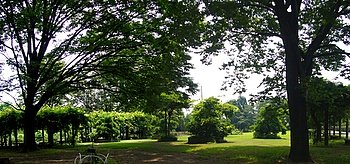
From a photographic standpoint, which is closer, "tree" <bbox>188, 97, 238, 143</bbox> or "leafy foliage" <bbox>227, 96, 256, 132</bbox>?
"tree" <bbox>188, 97, 238, 143</bbox>

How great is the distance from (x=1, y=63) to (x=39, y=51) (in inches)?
162

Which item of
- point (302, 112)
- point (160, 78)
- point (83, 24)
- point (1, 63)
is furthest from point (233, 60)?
point (1, 63)

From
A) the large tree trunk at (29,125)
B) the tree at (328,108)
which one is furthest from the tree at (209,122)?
the large tree trunk at (29,125)

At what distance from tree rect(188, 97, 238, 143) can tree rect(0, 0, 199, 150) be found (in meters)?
8.58

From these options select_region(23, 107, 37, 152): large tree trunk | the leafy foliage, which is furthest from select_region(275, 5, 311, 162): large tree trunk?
the leafy foliage

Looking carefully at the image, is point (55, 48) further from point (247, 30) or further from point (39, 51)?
point (247, 30)

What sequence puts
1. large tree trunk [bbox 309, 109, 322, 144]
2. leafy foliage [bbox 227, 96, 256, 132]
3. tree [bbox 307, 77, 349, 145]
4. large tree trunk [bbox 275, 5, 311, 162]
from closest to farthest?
1. large tree trunk [bbox 275, 5, 311, 162]
2. tree [bbox 307, 77, 349, 145]
3. large tree trunk [bbox 309, 109, 322, 144]
4. leafy foliage [bbox 227, 96, 256, 132]

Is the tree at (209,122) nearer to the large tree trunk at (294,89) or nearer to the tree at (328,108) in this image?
the tree at (328,108)

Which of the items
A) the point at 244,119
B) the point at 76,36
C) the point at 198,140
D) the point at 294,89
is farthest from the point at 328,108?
the point at 244,119

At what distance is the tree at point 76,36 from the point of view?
58.9ft

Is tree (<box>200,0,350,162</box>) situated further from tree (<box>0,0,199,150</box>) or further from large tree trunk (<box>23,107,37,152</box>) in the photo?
large tree trunk (<box>23,107,37,152</box>)

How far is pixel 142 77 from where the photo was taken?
22.1 meters

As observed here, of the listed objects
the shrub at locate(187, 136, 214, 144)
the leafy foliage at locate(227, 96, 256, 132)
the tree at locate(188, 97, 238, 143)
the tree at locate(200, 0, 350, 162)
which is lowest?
the leafy foliage at locate(227, 96, 256, 132)

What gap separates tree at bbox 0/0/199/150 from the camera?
18.0 m
